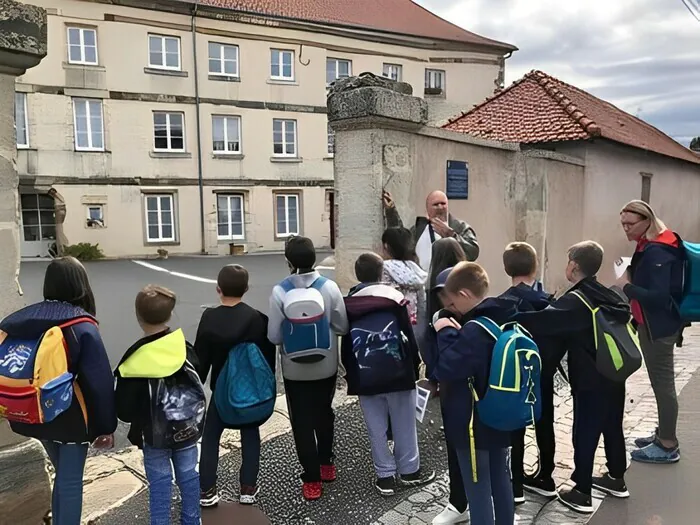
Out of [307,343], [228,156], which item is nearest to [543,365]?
[307,343]

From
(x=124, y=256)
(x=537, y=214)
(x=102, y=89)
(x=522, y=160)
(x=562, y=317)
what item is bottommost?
(x=124, y=256)

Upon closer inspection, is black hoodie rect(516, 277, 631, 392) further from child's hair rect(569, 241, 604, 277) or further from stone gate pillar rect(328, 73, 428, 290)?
stone gate pillar rect(328, 73, 428, 290)

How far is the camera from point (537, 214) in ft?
26.7

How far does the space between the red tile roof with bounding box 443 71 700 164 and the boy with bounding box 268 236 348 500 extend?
6610 millimetres

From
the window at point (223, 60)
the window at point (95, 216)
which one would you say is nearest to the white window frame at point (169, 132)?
the window at point (223, 60)

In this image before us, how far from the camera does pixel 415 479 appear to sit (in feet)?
12.7

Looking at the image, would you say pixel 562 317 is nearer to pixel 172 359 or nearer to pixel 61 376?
pixel 172 359

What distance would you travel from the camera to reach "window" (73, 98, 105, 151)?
22172 mm

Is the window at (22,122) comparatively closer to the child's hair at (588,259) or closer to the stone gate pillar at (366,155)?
the stone gate pillar at (366,155)

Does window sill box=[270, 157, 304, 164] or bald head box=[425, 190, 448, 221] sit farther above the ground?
window sill box=[270, 157, 304, 164]

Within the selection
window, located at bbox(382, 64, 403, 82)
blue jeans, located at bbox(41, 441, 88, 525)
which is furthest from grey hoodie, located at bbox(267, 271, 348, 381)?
window, located at bbox(382, 64, 403, 82)

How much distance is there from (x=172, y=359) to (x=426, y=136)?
155 inches

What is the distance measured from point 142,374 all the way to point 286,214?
77.0 feet

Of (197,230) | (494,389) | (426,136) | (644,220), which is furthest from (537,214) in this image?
(197,230)
